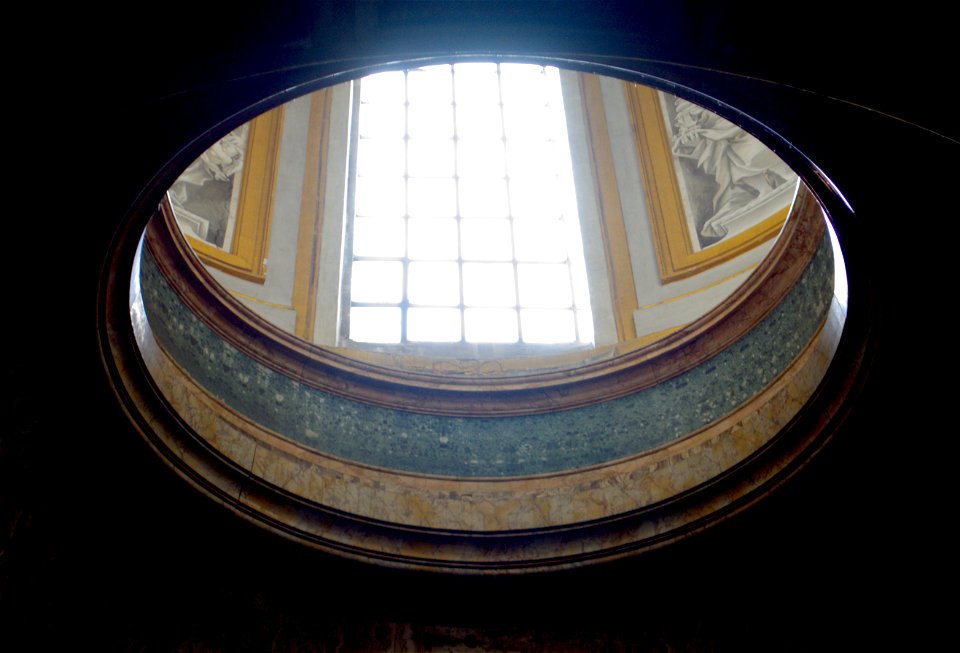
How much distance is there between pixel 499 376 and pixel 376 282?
8.44 ft

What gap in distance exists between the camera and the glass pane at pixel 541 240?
11.9 m

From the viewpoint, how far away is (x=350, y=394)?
8.75m

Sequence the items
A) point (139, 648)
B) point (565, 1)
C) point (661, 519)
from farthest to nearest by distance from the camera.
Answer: point (661, 519), point (139, 648), point (565, 1)

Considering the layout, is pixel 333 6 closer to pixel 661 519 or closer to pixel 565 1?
pixel 565 1

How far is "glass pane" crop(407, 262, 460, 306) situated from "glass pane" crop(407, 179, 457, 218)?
847 mm

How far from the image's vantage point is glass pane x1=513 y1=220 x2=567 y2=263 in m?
11.9

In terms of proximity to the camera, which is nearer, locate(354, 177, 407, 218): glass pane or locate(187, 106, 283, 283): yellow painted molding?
locate(187, 106, 283, 283): yellow painted molding

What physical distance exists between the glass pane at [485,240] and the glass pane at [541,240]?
0.46ft

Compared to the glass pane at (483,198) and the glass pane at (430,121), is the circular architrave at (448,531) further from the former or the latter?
the glass pane at (430,121)

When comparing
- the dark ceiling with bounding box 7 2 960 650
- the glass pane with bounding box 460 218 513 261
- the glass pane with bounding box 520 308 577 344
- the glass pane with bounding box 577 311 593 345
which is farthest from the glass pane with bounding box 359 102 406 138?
the dark ceiling with bounding box 7 2 960 650

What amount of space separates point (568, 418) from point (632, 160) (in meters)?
4.45

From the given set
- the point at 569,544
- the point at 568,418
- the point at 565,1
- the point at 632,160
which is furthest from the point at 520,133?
the point at 565,1

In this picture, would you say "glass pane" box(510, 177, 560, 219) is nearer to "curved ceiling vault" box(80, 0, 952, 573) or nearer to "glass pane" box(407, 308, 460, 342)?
"glass pane" box(407, 308, 460, 342)

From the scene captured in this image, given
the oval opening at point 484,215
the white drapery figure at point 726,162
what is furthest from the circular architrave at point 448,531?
the white drapery figure at point 726,162
